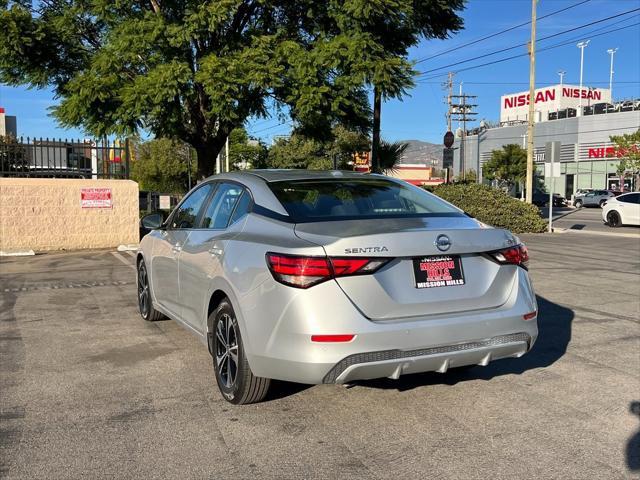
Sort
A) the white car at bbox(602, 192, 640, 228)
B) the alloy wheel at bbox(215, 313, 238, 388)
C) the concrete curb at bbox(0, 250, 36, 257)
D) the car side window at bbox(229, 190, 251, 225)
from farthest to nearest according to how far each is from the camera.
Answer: the white car at bbox(602, 192, 640, 228) → the concrete curb at bbox(0, 250, 36, 257) → the car side window at bbox(229, 190, 251, 225) → the alloy wheel at bbox(215, 313, 238, 388)

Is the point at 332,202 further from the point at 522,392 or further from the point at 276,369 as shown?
the point at 522,392

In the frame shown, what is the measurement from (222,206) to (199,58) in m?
13.0

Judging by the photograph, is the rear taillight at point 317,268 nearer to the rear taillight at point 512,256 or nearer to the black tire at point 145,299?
the rear taillight at point 512,256

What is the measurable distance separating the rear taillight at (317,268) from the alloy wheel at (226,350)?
0.77m

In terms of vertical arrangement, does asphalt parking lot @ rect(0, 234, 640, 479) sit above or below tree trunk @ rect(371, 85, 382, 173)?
below

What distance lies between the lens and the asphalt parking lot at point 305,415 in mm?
3355

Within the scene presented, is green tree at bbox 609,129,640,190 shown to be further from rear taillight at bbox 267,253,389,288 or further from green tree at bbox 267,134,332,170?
rear taillight at bbox 267,253,389,288

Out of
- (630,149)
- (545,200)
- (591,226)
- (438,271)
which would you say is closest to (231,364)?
(438,271)

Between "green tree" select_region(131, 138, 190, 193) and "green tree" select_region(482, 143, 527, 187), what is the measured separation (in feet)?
98.3

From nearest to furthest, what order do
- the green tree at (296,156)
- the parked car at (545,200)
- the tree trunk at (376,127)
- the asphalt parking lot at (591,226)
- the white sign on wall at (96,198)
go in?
the white sign on wall at (96,198) → the tree trunk at (376,127) → the asphalt parking lot at (591,226) → the green tree at (296,156) → the parked car at (545,200)

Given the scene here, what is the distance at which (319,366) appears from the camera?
11.5ft

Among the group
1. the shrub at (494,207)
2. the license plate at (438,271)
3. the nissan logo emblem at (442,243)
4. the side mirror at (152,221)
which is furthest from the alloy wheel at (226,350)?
the shrub at (494,207)

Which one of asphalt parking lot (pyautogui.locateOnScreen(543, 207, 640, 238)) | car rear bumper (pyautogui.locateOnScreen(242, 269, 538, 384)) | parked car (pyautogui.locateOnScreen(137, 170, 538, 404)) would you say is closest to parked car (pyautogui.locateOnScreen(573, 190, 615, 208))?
asphalt parking lot (pyautogui.locateOnScreen(543, 207, 640, 238))

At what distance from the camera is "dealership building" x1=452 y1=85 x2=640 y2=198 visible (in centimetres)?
6116
